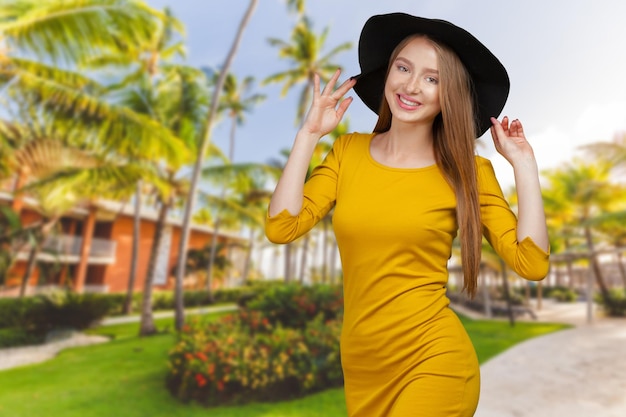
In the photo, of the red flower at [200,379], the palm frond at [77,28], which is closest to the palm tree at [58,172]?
the palm frond at [77,28]

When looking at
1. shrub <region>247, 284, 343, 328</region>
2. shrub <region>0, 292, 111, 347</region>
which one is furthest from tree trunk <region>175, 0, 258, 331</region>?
shrub <region>247, 284, 343, 328</region>

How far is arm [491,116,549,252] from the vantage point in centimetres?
119

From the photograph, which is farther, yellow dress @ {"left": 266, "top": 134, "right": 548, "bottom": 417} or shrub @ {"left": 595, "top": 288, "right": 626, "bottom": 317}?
shrub @ {"left": 595, "top": 288, "right": 626, "bottom": 317}

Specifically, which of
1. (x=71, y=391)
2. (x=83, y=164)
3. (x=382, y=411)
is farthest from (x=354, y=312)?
(x=83, y=164)

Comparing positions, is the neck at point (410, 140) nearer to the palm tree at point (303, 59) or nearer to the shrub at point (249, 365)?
the shrub at point (249, 365)

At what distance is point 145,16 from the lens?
7988 mm

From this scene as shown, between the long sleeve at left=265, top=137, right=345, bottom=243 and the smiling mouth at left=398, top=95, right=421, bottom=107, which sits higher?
the smiling mouth at left=398, top=95, right=421, bottom=107

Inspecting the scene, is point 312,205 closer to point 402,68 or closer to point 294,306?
point 402,68

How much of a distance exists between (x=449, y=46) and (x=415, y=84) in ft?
0.54

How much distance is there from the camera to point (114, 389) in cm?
741

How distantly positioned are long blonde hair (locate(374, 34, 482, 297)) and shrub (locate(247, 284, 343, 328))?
24.7ft

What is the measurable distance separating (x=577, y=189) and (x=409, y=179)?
21869 mm

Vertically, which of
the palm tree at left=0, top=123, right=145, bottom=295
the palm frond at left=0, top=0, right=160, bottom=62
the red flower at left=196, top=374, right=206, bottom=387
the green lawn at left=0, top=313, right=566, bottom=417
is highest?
the palm frond at left=0, top=0, right=160, bottom=62

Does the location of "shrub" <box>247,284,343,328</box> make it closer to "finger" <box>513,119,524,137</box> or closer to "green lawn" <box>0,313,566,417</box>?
"green lawn" <box>0,313,566,417</box>
